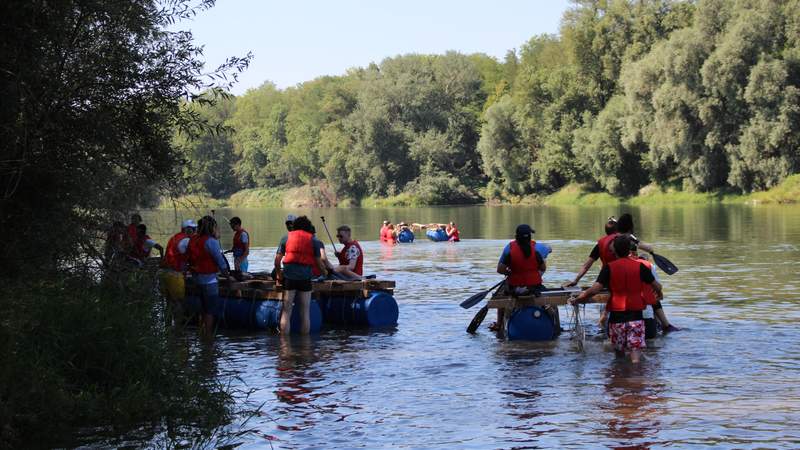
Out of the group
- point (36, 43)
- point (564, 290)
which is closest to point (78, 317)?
point (36, 43)

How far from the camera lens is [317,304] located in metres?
16.6

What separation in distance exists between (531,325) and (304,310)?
3.47m

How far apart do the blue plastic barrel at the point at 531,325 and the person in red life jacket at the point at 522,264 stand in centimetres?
36

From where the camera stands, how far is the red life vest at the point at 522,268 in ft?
48.3

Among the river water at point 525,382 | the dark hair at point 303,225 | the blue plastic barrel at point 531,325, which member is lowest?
the river water at point 525,382

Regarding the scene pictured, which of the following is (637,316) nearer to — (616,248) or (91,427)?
(616,248)

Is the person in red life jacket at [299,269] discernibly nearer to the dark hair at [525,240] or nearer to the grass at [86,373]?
the dark hair at [525,240]

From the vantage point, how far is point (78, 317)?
1061 cm

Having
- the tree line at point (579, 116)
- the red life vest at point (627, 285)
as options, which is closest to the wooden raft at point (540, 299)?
the red life vest at point (627, 285)

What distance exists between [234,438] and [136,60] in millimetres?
4511

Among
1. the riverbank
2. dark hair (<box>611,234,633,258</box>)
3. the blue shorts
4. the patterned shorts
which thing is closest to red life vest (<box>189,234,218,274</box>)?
the blue shorts

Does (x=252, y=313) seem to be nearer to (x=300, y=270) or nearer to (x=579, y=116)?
(x=300, y=270)

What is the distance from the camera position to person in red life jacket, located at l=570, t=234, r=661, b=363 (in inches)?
478

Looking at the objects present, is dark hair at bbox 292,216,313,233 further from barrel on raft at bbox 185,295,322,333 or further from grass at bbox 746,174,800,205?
grass at bbox 746,174,800,205
